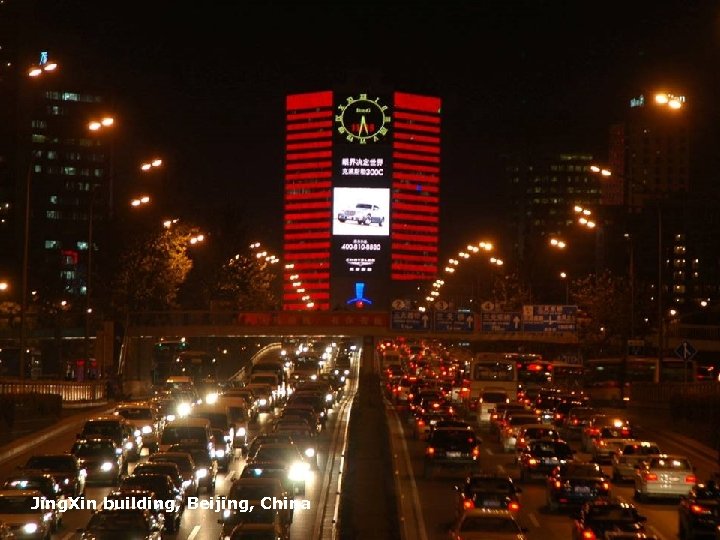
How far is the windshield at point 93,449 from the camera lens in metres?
34.3

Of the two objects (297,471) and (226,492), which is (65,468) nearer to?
(226,492)

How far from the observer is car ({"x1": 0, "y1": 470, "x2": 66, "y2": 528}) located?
26.8 meters

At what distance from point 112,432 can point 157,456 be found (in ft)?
28.2

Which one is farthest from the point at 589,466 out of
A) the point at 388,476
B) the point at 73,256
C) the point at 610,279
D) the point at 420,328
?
the point at 73,256

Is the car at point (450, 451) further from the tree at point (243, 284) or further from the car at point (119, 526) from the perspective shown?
the tree at point (243, 284)

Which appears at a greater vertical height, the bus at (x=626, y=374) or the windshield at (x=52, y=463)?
the bus at (x=626, y=374)

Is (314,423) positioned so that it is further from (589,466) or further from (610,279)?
(610,279)

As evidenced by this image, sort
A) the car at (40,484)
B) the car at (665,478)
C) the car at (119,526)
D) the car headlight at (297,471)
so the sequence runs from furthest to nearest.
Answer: the car at (665,478), the car headlight at (297,471), the car at (40,484), the car at (119,526)

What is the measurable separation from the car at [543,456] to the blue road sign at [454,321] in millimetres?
45162

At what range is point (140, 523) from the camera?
70.8 feet

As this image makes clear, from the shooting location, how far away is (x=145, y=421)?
4484cm

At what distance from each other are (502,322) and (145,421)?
41412 mm

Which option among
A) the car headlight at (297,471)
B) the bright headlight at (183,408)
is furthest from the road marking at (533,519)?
the bright headlight at (183,408)

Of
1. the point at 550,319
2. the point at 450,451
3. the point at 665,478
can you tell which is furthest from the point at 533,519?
the point at 550,319
